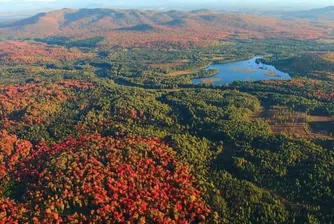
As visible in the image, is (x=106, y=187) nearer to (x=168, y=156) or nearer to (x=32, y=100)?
(x=168, y=156)

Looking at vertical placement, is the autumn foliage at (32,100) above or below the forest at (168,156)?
above

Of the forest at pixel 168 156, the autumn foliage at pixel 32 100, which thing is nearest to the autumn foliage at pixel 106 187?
the forest at pixel 168 156

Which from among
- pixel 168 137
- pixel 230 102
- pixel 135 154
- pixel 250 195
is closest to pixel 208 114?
pixel 230 102

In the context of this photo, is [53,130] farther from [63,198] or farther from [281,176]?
[281,176]

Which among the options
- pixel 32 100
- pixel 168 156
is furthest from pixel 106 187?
pixel 32 100

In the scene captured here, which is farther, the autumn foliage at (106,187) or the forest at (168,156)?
the forest at (168,156)

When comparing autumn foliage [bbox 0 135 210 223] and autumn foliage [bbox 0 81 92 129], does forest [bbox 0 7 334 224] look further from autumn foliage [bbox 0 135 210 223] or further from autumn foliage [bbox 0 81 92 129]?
autumn foliage [bbox 0 81 92 129]

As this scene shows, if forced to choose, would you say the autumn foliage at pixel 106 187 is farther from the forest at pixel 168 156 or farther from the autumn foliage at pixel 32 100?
the autumn foliage at pixel 32 100

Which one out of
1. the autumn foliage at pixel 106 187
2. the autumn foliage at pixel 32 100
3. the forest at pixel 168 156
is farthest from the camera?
the autumn foliage at pixel 32 100
